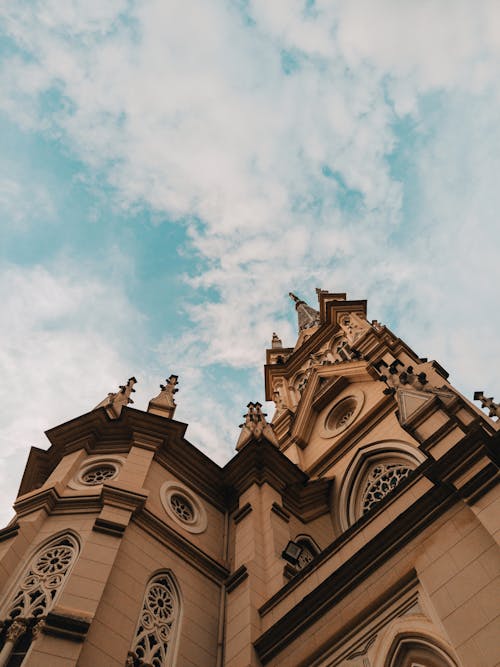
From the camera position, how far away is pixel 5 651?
8.14 meters

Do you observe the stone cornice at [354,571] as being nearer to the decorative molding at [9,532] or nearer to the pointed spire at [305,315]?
the decorative molding at [9,532]

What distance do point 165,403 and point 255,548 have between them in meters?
6.02

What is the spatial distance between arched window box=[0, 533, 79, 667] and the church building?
3 cm

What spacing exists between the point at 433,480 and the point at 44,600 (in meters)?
6.61

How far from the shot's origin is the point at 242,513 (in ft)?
46.3

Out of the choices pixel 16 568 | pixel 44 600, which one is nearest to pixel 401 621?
pixel 44 600

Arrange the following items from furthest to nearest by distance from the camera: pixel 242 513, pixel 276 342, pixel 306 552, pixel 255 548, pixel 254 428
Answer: pixel 276 342, pixel 254 428, pixel 306 552, pixel 242 513, pixel 255 548

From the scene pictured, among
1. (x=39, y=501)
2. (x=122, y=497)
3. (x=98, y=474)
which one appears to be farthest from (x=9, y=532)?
(x=98, y=474)

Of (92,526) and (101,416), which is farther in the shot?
(101,416)

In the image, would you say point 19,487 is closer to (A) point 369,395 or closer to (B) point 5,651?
(B) point 5,651

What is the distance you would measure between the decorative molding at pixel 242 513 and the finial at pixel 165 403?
12.4ft

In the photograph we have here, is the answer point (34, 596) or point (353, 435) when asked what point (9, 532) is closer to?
point (34, 596)

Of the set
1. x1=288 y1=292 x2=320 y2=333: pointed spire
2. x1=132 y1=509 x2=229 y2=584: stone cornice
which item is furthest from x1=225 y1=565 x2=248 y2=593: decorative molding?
x1=288 y1=292 x2=320 y2=333: pointed spire

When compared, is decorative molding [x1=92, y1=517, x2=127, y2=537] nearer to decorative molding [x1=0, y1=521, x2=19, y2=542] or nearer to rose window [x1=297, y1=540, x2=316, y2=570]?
decorative molding [x1=0, y1=521, x2=19, y2=542]
